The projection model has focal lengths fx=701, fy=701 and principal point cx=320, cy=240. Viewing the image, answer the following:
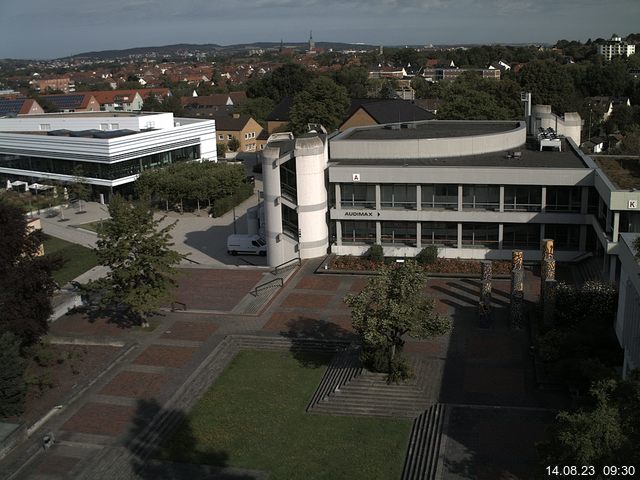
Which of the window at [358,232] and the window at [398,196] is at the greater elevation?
the window at [398,196]

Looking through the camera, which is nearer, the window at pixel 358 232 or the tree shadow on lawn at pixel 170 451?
the tree shadow on lawn at pixel 170 451

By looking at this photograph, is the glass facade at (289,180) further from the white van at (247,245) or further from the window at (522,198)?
the window at (522,198)

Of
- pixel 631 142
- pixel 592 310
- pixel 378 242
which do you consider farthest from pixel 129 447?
pixel 631 142

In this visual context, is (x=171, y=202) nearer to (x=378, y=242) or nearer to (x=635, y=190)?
(x=378, y=242)

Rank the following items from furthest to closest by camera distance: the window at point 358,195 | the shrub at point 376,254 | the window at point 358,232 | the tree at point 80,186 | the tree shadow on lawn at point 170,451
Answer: the tree at point 80,186 < the window at point 358,232 < the window at point 358,195 < the shrub at point 376,254 < the tree shadow on lawn at point 170,451

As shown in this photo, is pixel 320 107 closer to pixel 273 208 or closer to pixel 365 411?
pixel 273 208

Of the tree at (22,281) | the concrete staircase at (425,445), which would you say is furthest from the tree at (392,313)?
the tree at (22,281)

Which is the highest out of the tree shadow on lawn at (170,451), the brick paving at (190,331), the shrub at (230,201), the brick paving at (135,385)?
the shrub at (230,201)
